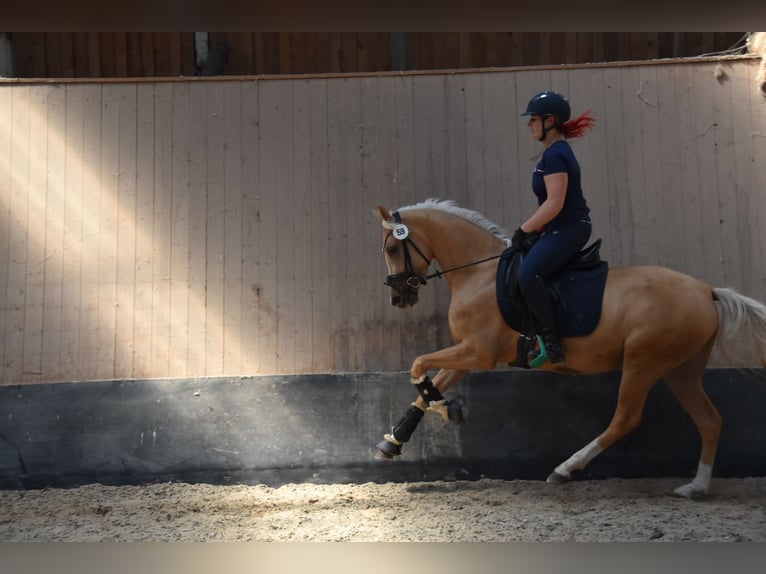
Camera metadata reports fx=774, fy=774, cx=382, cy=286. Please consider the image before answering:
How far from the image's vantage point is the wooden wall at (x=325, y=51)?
7414 mm

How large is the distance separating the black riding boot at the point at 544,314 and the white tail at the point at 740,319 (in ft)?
3.38

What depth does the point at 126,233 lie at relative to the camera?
240 inches

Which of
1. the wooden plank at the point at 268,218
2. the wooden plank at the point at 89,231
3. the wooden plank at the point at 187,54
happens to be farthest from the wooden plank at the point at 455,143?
the wooden plank at the point at 187,54

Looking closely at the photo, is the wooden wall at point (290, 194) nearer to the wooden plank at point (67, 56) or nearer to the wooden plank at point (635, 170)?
the wooden plank at point (635, 170)

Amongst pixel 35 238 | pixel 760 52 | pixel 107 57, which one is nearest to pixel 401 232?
pixel 35 238

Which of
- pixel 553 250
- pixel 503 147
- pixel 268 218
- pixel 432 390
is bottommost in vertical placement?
pixel 432 390

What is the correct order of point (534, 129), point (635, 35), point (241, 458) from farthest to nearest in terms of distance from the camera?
Answer: point (635, 35)
point (241, 458)
point (534, 129)

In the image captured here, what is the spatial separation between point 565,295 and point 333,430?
2.03 meters

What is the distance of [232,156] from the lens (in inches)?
242

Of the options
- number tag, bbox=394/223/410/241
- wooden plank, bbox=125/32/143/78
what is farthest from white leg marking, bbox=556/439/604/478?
wooden plank, bbox=125/32/143/78

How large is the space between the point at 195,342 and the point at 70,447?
3.96ft

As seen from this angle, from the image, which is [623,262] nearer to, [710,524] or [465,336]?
[465,336]

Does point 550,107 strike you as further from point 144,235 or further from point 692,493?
point 144,235

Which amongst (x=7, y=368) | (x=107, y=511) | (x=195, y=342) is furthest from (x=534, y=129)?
(x=7, y=368)
